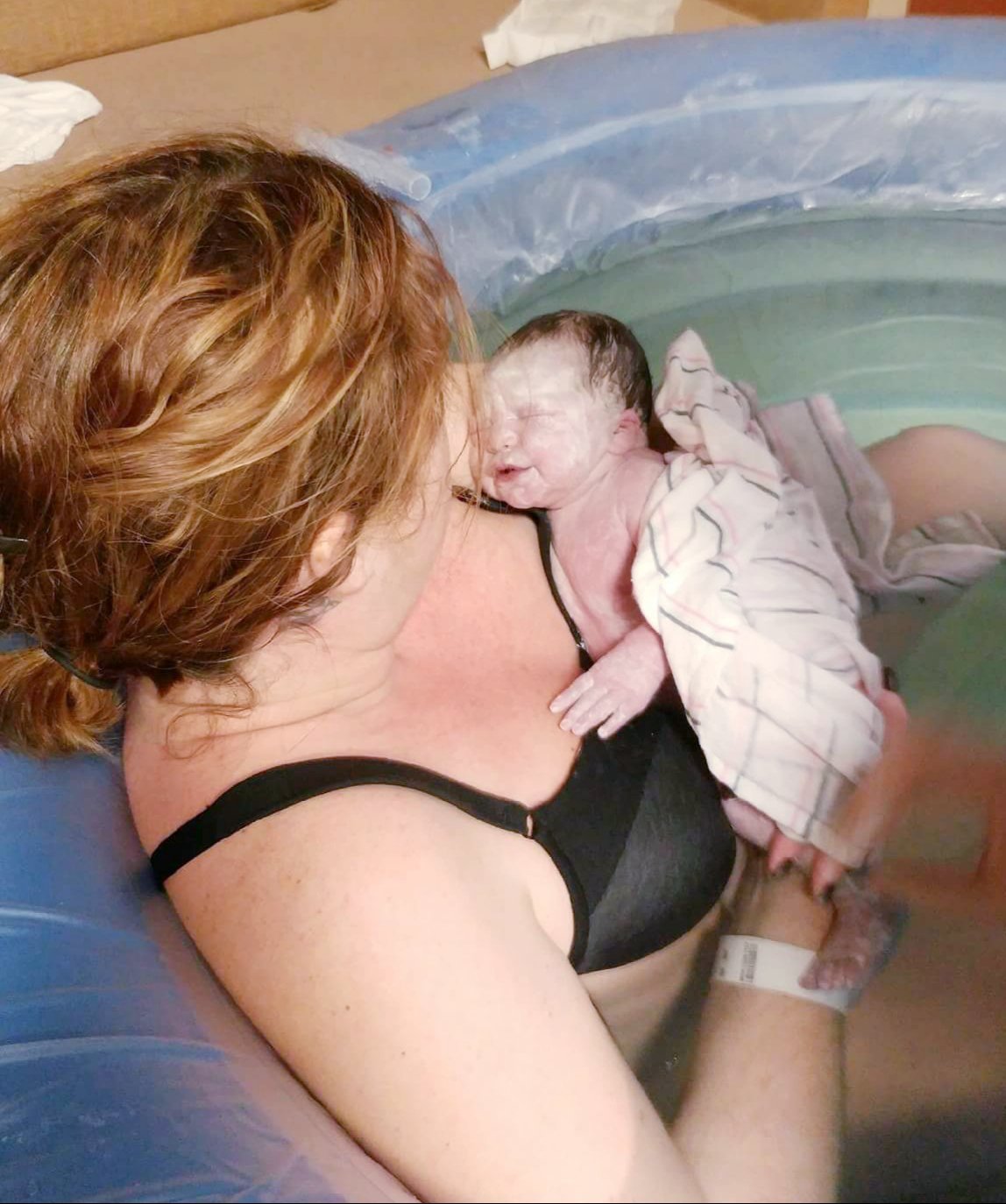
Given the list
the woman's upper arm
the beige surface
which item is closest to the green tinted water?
the woman's upper arm

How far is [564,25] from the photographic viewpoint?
2.09 meters

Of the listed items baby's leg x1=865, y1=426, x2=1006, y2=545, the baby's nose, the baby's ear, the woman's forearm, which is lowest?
the woman's forearm

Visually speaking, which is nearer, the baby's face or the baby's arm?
the baby's arm

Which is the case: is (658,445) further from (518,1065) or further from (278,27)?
(278,27)

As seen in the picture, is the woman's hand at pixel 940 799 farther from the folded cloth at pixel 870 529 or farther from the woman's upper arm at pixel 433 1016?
the woman's upper arm at pixel 433 1016

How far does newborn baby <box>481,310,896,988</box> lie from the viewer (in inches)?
29.2

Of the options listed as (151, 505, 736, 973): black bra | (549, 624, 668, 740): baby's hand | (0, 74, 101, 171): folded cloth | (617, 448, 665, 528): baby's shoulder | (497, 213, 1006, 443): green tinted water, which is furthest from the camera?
(0, 74, 101, 171): folded cloth

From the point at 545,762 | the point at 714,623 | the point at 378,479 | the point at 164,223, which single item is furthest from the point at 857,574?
the point at 164,223

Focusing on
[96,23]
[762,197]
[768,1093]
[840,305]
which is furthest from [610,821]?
[96,23]

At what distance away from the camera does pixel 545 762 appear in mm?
755

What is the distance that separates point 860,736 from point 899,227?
2.44ft

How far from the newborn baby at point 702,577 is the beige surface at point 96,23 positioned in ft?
5.55

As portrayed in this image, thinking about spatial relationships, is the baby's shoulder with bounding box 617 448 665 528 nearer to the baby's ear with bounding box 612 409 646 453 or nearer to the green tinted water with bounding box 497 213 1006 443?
the baby's ear with bounding box 612 409 646 453

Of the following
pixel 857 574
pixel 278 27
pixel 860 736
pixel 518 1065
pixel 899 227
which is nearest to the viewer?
pixel 518 1065
